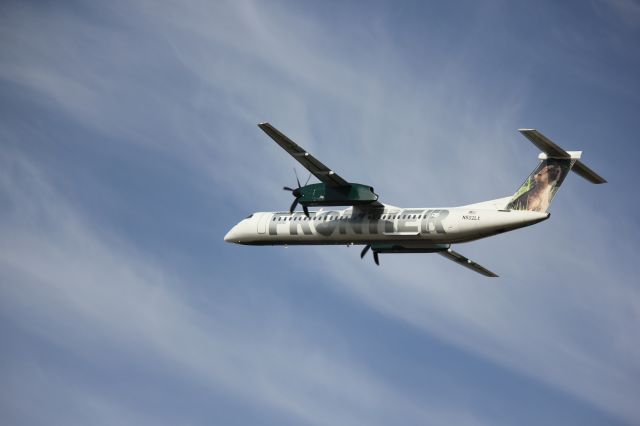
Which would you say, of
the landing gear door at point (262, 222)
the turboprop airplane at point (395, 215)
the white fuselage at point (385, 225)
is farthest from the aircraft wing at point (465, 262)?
the landing gear door at point (262, 222)

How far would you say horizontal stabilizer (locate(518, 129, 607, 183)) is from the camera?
5606cm

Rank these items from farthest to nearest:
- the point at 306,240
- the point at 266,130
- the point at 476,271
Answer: the point at 476,271
the point at 306,240
the point at 266,130

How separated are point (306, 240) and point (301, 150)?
656 centimetres

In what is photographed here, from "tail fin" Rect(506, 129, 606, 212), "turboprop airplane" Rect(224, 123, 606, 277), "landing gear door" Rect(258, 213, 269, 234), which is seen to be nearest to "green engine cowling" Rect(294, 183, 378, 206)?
"turboprop airplane" Rect(224, 123, 606, 277)

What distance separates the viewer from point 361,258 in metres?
64.4

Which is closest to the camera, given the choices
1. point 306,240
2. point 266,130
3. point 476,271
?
point 266,130

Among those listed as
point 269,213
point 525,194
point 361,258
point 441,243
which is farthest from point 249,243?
point 525,194

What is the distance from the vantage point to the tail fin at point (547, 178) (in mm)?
58000

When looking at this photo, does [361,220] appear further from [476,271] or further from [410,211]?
[476,271]

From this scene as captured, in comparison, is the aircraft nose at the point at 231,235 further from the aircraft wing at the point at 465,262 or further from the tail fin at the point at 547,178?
the tail fin at the point at 547,178

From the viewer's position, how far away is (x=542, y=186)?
58.4 m

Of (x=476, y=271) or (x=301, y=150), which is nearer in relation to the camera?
(x=301, y=150)

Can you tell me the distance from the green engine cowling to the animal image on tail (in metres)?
7.09

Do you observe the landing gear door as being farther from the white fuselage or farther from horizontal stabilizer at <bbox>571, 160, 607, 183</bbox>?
horizontal stabilizer at <bbox>571, 160, 607, 183</bbox>
